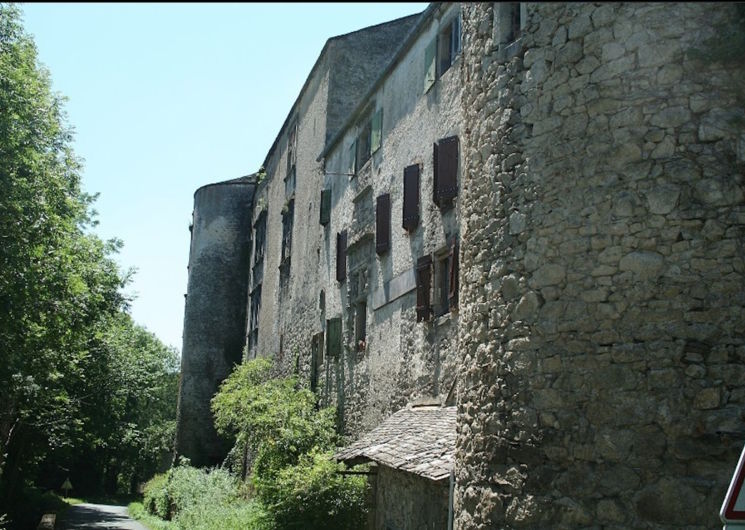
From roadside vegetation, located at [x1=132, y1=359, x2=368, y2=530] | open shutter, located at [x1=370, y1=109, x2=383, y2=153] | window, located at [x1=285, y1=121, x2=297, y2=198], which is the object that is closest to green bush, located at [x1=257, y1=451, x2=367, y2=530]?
roadside vegetation, located at [x1=132, y1=359, x2=368, y2=530]

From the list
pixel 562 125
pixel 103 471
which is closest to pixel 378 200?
pixel 562 125

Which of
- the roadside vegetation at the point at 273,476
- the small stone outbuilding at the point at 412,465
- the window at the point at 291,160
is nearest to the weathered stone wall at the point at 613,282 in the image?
the small stone outbuilding at the point at 412,465

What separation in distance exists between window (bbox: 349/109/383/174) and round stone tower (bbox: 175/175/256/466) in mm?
17961

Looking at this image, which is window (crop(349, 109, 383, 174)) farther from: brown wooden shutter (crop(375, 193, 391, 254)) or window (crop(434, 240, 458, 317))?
window (crop(434, 240, 458, 317))

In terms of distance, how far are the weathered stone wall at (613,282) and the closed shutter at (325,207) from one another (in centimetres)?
1450

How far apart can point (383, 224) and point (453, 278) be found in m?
4.26

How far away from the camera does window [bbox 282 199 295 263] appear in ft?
89.9

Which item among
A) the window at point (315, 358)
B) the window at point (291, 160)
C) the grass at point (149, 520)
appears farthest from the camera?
the window at point (291, 160)

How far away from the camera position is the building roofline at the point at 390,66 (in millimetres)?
14918

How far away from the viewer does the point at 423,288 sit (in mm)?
14062

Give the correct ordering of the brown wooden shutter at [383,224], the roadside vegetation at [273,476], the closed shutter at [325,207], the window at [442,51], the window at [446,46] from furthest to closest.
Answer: the closed shutter at [325,207] < the brown wooden shutter at [383,224] < the window at [446,46] < the window at [442,51] < the roadside vegetation at [273,476]

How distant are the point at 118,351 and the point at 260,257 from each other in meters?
7.75

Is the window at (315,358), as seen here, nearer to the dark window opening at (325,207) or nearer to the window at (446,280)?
the dark window opening at (325,207)

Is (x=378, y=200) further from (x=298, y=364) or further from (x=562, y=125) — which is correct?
(x=562, y=125)
